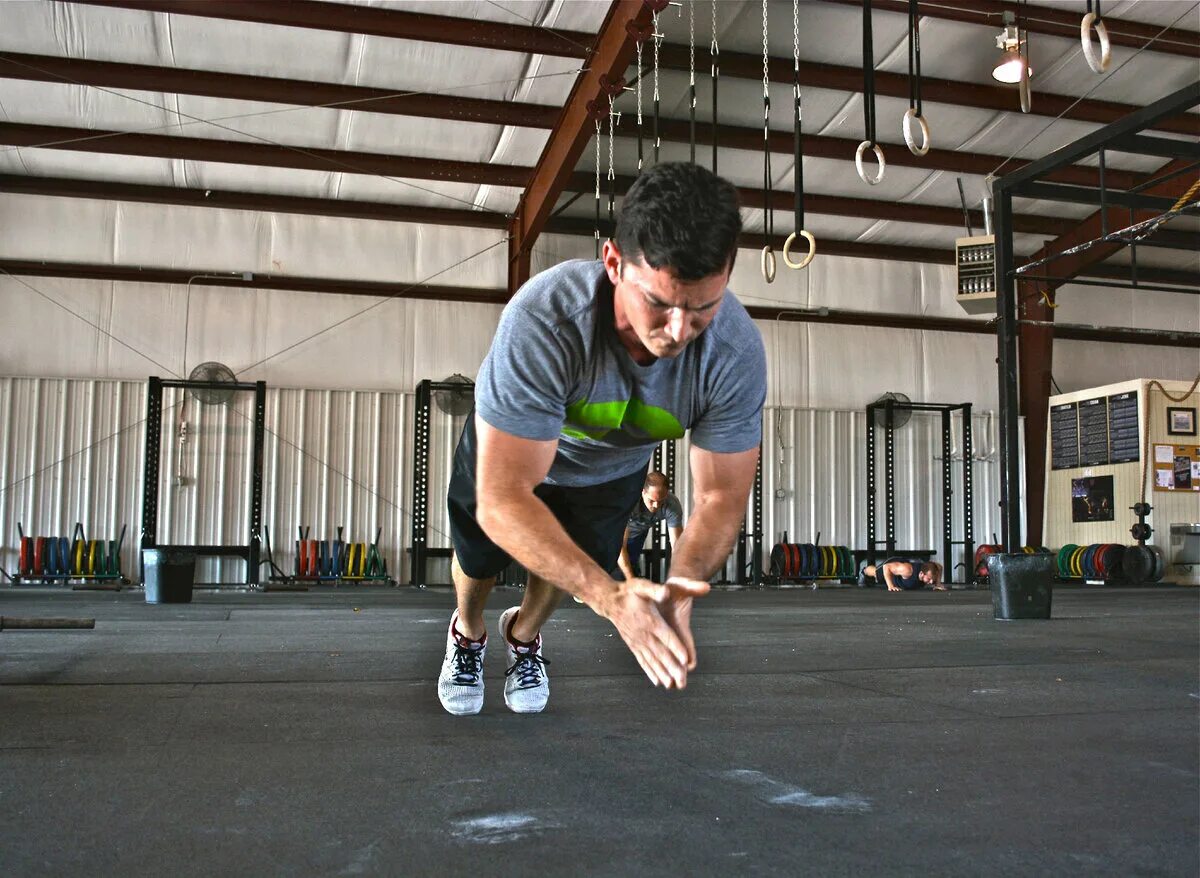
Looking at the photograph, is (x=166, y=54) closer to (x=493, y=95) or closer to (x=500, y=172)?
(x=493, y=95)

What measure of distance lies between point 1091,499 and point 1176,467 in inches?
33.4

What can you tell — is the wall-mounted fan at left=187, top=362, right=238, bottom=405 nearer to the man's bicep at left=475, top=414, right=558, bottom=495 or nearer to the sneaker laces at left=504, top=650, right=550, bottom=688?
the sneaker laces at left=504, top=650, right=550, bottom=688

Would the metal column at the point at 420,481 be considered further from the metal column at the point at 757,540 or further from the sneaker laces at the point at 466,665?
the sneaker laces at the point at 466,665

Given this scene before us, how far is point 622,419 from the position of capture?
64.7 inches

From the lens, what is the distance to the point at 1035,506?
37.8 feet

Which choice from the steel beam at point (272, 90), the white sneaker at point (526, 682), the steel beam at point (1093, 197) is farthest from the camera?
the steel beam at point (272, 90)

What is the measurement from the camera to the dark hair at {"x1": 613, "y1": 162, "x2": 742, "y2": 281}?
4.39 feet

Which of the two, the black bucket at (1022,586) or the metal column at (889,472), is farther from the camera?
the metal column at (889,472)

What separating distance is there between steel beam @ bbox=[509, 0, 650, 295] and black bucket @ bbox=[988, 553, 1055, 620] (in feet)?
12.6

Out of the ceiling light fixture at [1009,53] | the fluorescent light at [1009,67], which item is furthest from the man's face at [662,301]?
the fluorescent light at [1009,67]

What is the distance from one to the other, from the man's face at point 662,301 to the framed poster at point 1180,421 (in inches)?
412

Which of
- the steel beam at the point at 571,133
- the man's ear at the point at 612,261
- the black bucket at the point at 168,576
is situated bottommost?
the black bucket at the point at 168,576

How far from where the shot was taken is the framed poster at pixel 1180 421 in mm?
10312

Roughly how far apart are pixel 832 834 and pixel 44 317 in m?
9.73
